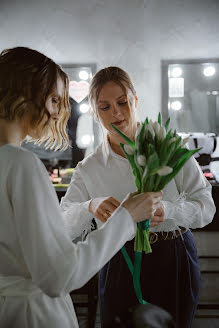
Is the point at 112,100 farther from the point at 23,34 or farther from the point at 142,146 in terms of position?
the point at 23,34

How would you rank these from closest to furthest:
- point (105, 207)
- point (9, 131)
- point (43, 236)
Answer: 1. point (43, 236)
2. point (9, 131)
3. point (105, 207)

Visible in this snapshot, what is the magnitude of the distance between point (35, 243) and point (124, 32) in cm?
259

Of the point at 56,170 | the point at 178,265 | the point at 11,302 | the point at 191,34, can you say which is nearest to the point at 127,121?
the point at 178,265

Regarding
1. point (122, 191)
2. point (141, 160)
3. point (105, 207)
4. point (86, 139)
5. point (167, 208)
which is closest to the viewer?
point (141, 160)

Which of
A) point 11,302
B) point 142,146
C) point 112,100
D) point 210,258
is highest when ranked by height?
point 112,100

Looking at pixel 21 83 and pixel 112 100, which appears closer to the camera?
pixel 21 83

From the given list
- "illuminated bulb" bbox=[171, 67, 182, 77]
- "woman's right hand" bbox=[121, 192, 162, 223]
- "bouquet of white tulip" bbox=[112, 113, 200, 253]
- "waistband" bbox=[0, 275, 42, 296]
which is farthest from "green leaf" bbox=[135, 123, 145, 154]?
"illuminated bulb" bbox=[171, 67, 182, 77]

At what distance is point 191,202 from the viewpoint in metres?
1.18

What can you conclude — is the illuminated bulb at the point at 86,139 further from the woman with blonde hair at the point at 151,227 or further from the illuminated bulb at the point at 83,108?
the woman with blonde hair at the point at 151,227

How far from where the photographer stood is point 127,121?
1.25 m

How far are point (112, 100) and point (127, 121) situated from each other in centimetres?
10

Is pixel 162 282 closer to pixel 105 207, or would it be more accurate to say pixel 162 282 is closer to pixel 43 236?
pixel 105 207

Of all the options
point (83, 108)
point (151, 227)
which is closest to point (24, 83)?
point (151, 227)

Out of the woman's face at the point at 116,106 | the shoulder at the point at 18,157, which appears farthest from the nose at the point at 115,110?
the shoulder at the point at 18,157
